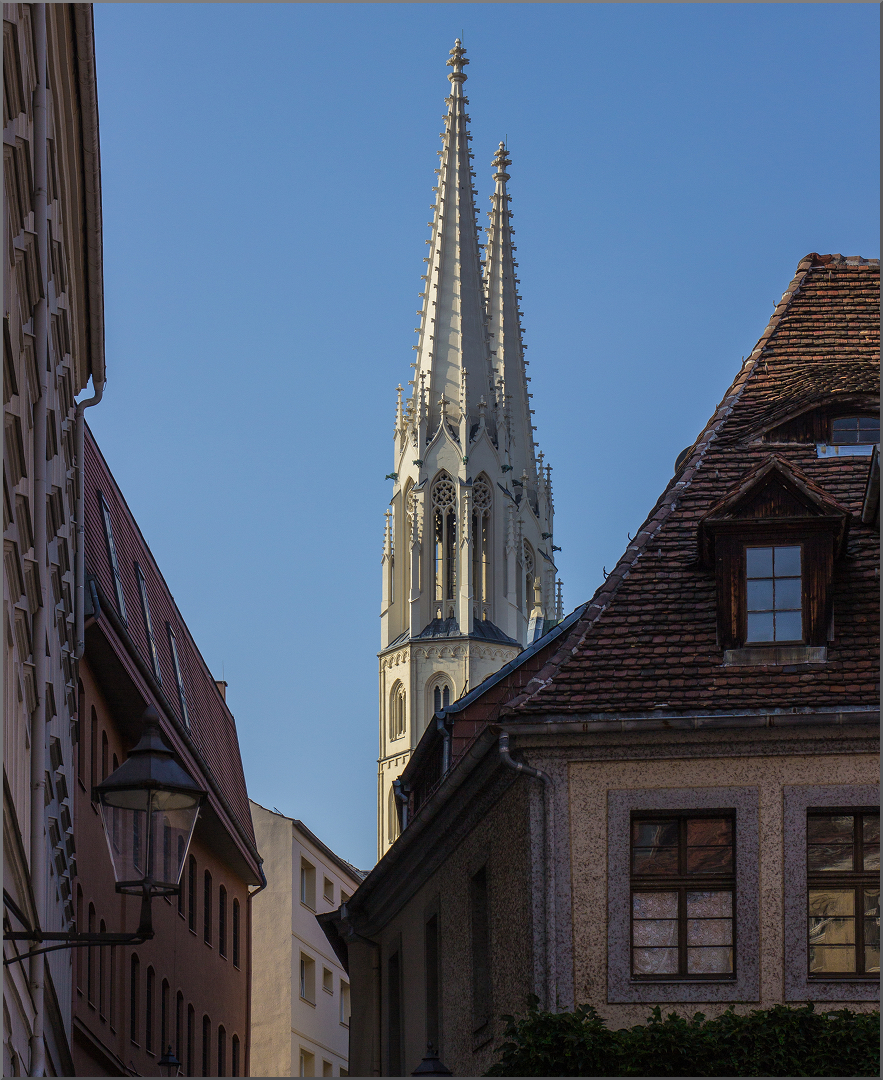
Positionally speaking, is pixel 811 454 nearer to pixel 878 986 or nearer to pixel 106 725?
pixel 878 986

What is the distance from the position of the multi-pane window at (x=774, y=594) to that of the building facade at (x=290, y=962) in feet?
114

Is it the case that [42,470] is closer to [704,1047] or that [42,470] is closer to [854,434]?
[704,1047]

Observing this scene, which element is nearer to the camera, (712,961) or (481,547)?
(712,961)

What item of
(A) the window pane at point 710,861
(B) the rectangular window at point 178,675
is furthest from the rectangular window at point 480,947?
(B) the rectangular window at point 178,675

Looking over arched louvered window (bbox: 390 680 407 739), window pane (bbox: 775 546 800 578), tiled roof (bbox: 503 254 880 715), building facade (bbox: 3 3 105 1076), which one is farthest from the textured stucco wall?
arched louvered window (bbox: 390 680 407 739)

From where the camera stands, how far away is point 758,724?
55.6 ft

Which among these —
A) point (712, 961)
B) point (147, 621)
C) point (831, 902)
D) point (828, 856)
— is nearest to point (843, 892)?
point (831, 902)

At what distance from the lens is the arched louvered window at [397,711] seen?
91625 millimetres

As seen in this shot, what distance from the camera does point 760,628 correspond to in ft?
58.0

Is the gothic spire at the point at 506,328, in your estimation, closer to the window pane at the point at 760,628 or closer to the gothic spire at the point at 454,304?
the gothic spire at the point at 454,304

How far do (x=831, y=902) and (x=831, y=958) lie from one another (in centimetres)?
49

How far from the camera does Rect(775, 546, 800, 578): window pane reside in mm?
17953

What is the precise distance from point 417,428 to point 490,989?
74.5 m

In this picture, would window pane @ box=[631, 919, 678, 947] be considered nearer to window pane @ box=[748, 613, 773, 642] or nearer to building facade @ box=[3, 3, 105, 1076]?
window pane @ box=[748, 613, 773, 642]
